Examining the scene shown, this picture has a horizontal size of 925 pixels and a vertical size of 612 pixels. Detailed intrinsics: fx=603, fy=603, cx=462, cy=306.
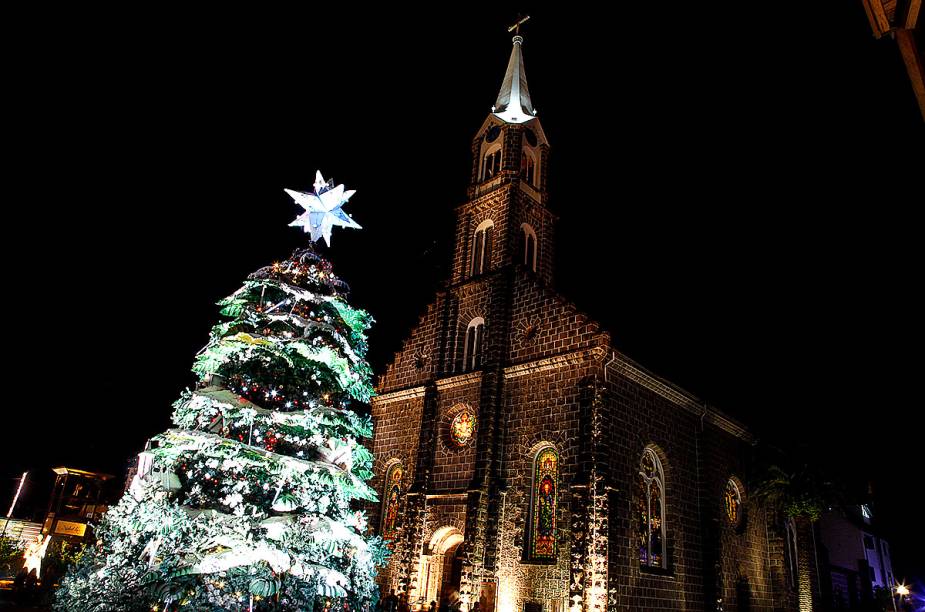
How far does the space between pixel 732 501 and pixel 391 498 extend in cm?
1575

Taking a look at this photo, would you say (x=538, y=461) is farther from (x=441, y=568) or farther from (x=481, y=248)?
(x=481, y=248)

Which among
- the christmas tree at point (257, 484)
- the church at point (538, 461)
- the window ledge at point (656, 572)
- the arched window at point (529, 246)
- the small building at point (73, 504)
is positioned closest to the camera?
the christmas tree at point (257, 484)

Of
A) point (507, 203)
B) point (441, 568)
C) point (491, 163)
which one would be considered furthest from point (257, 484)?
point (491, 163)

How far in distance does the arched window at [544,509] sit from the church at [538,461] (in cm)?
6

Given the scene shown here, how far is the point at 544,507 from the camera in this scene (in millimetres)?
21891

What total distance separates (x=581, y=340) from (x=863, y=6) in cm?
1728

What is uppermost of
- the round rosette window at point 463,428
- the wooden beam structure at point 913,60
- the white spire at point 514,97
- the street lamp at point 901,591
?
the white spire at point 514,97

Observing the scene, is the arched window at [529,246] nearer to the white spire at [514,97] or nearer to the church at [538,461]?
the church at [538,461]

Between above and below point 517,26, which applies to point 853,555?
below

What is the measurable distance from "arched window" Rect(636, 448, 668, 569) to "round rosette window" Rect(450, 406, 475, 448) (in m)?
6.82

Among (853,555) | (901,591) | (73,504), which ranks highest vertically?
(853,555)

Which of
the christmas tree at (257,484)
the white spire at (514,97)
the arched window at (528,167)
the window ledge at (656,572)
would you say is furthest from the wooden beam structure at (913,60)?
the white spire at (514,97)

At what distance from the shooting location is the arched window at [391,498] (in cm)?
2650

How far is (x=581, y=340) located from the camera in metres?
22.7
